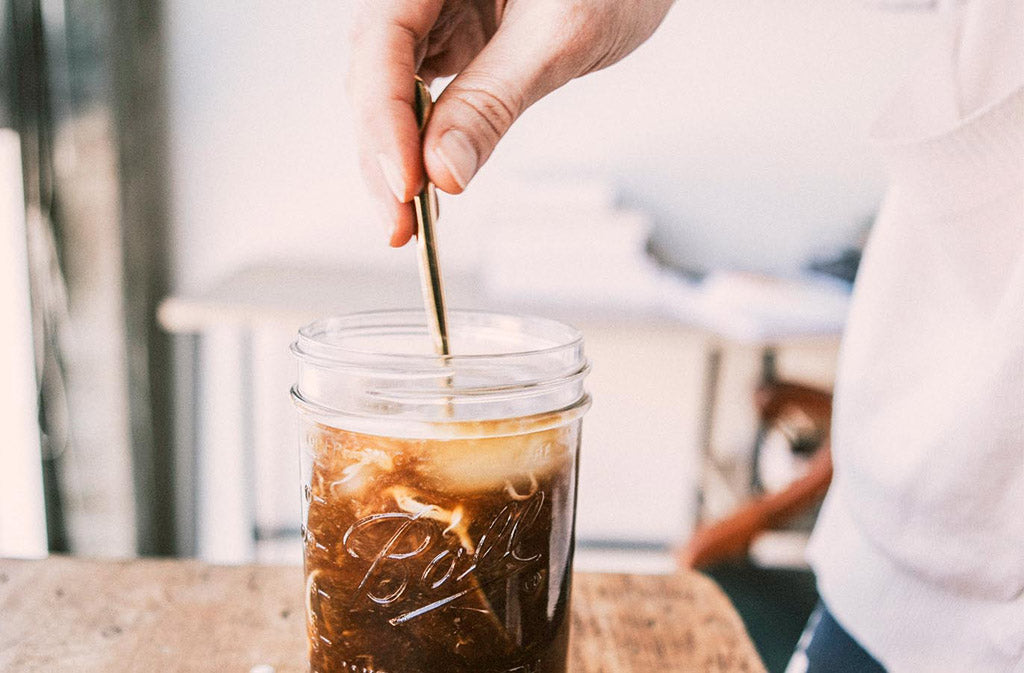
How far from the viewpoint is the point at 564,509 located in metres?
0.49

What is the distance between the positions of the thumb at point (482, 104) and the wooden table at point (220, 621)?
365 millimetres

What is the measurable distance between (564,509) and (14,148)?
1.62 m

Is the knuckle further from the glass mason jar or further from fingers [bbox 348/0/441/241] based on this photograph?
the glass mason jar

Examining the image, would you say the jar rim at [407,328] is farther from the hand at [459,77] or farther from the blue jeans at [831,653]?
the blue jeans at [831,653]

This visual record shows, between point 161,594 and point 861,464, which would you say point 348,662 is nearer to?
point 161,594

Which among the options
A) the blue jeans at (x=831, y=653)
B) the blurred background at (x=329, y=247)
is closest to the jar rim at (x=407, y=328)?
the blue jeans at (x=831, y=653)

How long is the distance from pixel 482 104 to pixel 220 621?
0.44m

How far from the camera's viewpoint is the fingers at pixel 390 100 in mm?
503

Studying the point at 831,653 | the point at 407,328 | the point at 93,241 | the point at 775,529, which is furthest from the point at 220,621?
the point at 93,241

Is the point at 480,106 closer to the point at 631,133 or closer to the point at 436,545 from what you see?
the point at 436,545

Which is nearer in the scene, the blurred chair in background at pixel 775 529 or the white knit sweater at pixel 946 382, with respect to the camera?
the white knit sweater at pixel 946 382

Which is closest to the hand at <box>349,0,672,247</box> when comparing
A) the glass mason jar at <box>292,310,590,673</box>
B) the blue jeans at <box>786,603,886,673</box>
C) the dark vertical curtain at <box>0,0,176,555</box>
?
the glass mason jar at <box>292,310,590,673</box>

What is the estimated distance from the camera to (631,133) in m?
2.10

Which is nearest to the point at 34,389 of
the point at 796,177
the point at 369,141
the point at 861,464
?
the point at 369,141
